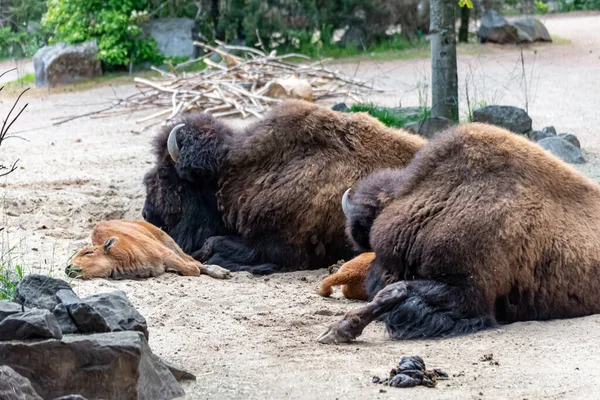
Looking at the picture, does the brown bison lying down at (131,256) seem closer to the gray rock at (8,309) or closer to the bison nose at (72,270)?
the bison nose at (72,270)

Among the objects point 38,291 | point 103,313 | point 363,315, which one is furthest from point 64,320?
point 363,315

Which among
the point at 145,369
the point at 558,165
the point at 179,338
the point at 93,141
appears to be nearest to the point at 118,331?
the point at 145,369

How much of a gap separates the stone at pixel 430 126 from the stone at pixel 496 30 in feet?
44.0

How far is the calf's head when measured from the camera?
6.75m

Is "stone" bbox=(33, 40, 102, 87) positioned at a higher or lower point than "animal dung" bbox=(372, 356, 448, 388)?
lower

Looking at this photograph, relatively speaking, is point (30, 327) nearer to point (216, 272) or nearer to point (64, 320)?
point (64, 320)

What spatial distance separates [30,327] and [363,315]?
6.70 feet

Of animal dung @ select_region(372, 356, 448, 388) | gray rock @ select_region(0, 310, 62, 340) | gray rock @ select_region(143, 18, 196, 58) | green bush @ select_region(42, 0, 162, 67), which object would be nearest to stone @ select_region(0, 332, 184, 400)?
gray rock @ select_region(0, 310, 62, 340)

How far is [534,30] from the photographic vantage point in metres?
23.7

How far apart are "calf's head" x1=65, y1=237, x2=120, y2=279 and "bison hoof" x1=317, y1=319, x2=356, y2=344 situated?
86.5 inches

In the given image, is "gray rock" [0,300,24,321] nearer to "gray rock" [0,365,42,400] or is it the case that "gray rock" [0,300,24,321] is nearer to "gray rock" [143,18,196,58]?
"gray rock" [0,365,42,400]

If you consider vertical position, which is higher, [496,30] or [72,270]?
[72,270]

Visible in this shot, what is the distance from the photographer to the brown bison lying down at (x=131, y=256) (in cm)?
684

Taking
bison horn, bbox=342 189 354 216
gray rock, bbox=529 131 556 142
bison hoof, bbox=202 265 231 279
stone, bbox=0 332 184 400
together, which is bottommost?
bison hoof, bbox=202 265 231 279
